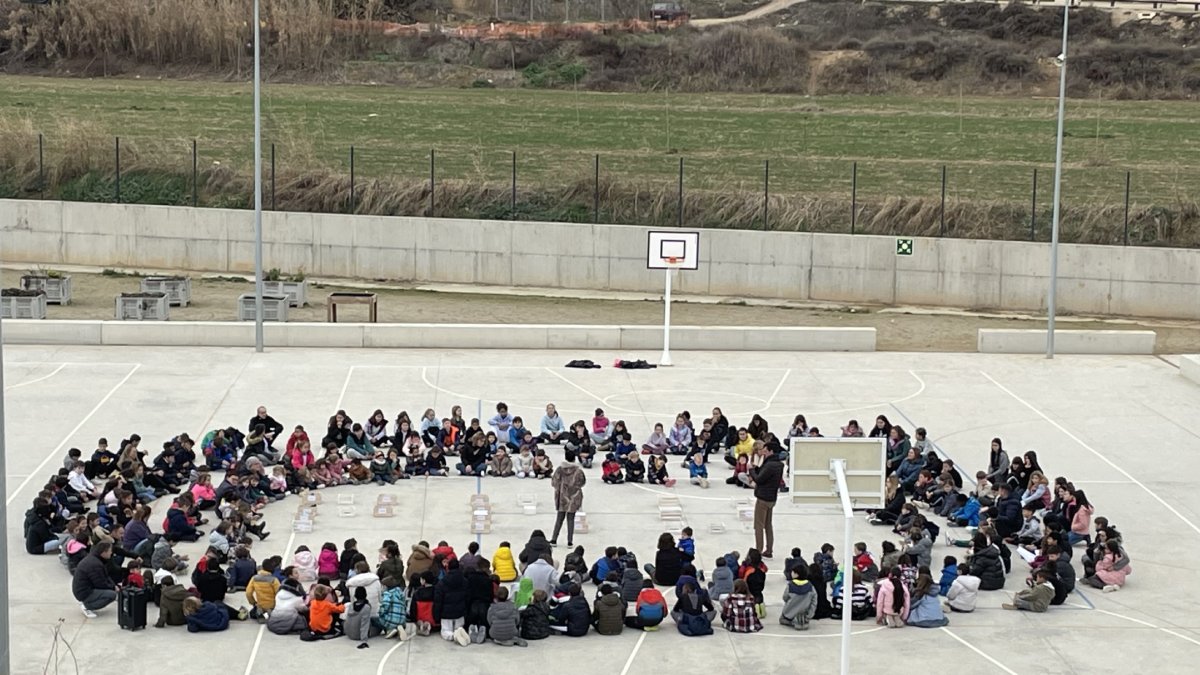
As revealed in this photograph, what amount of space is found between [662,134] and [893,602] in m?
47.9

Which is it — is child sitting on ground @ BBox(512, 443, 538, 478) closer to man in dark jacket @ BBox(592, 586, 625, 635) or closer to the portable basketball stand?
man in dark jacket @ BBox(592, 586, 625, 635)

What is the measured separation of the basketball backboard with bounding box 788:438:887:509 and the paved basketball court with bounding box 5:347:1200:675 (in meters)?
4.23

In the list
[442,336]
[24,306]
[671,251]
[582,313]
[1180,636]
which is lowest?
[1180,636]

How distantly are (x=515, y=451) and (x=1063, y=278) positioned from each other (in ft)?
77.9

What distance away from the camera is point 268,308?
44625 millimetres

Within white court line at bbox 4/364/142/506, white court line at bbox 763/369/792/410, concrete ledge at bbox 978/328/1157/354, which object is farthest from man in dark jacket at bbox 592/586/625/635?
concrete ledge at bbox 978/328/1157/354

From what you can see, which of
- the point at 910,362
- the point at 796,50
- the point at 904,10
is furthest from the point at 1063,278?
the point at 904,10

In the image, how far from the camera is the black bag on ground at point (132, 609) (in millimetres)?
22562

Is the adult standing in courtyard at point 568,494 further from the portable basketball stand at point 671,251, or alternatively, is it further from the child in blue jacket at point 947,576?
the portable basketball stand at point 671,251

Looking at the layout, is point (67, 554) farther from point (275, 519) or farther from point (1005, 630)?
point (1005, 630)

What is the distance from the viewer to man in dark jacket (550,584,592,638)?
2286 cm

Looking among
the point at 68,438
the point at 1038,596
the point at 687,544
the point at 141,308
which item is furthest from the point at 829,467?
the point at 141,308

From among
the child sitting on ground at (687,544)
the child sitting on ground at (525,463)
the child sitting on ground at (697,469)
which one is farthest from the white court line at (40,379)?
the child sitting on ground at (687,544)

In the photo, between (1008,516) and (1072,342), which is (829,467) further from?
(1072,342)
